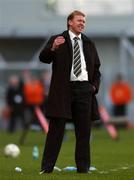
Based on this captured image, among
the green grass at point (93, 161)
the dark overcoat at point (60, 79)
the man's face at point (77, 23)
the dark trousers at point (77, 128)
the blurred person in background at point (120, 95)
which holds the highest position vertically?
the man's face at point (77, 23)

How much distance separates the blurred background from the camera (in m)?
35.9

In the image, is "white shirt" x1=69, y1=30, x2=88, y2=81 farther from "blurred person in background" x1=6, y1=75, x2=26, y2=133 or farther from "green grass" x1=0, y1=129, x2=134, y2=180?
"blurred person in background" x1=6, y1=75, x2=26, y2=133

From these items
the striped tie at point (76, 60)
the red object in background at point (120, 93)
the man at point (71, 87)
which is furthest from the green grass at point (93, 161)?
the red object in background at point (120, 93)

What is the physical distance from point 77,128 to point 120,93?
20395mm

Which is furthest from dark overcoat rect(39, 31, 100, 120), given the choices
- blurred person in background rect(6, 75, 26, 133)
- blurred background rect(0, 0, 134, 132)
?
blurred background rect(0, 0, 134, 132)

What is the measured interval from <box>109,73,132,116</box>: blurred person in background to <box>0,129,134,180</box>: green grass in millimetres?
6694

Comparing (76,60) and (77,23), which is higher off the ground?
(77,23)

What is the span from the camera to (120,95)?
109 feet

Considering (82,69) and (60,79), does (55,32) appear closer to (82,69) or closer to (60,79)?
(82,69)

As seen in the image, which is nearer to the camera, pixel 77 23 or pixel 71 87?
pixel 77 23

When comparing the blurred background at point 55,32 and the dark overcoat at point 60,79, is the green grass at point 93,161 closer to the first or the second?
the dark overcoat at point 60,79

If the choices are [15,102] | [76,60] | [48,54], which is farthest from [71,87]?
[15,102]

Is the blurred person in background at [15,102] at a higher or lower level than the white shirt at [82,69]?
lower

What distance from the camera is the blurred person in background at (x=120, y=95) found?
33031 mm
